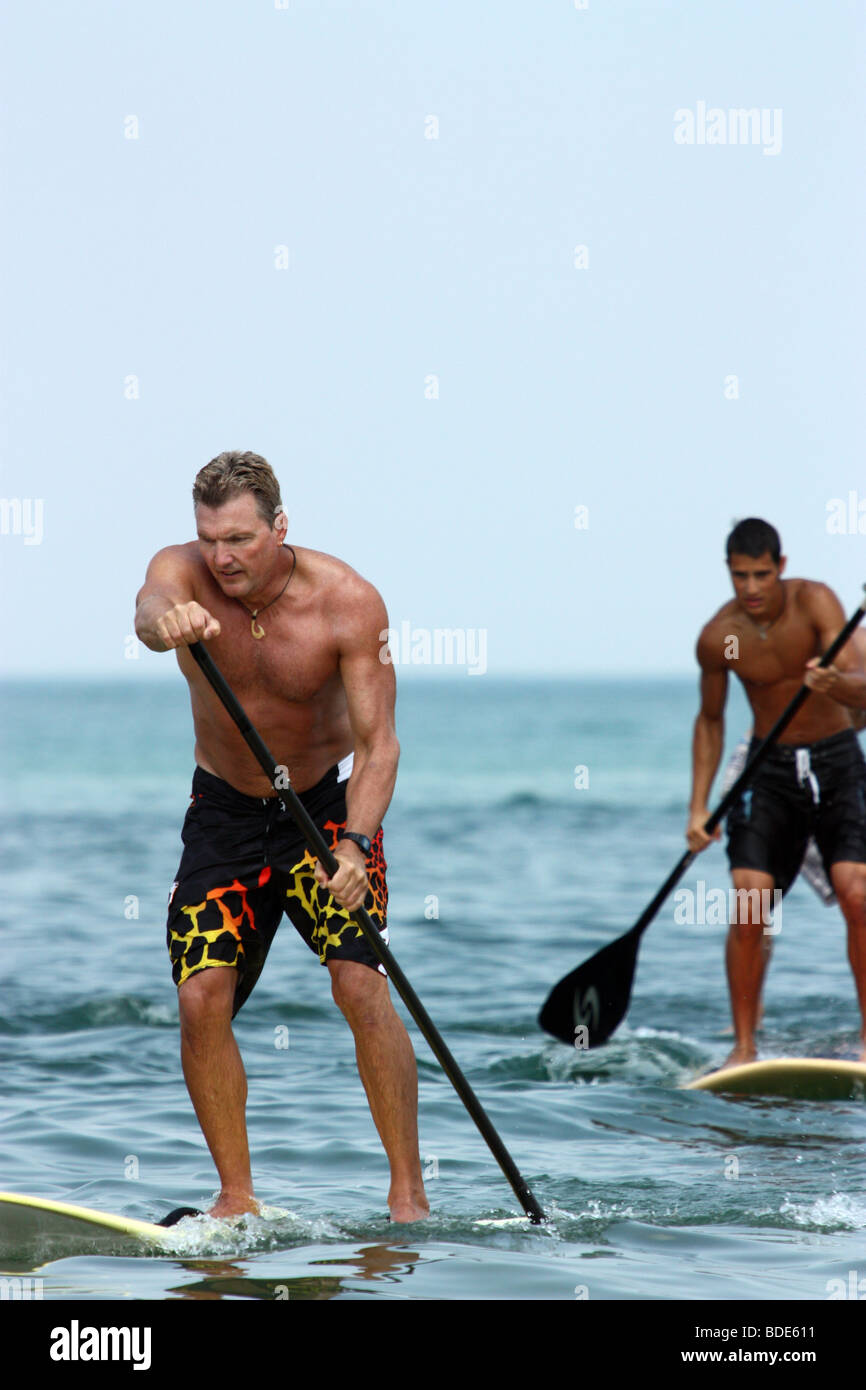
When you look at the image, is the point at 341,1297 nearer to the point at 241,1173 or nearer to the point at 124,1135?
the point at 241,1173

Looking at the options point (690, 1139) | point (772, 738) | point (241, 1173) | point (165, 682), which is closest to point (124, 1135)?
point (241, 1173)

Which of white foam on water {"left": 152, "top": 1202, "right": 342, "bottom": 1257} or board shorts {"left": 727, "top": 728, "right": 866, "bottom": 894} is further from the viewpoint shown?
board shorts {"left": 727, "top": 728, "right": 866, "bottom": 894}

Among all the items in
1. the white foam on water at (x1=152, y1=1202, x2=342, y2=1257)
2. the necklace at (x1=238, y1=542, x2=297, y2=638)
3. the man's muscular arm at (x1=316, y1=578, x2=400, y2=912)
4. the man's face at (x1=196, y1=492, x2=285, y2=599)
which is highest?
the man's face at (x1=196, y1=492, x2=285, y2=599)

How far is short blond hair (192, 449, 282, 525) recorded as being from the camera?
4.38 meters

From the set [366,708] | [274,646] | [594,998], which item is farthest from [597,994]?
[274,646]

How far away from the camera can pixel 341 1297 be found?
12.7 ft

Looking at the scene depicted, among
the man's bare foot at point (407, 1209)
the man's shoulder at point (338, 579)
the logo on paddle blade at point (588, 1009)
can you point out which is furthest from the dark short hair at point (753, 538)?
the man's bare foot at point (407, 1209)

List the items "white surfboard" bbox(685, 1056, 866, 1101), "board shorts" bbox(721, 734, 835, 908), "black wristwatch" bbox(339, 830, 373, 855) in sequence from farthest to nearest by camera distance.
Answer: "board shorts" bbox(721, 734, 835, 908) → "white surfboard" bbox(685, 1056, 866, 1101) → "black wristwatch" bbox(339, 830, 373, 855)

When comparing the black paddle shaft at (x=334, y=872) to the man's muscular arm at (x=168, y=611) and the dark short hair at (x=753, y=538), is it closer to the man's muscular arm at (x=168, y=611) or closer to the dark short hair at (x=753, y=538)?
the man's muscular arm at (x=168, y=611)

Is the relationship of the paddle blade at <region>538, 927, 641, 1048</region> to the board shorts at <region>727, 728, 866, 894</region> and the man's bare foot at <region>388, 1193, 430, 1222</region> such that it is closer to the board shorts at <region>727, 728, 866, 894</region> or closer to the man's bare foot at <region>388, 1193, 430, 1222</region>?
the board shorts at <region>727, 728, 866, 894</region>

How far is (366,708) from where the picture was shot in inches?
180

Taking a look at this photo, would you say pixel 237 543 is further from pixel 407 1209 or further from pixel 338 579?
pixel 407 1209

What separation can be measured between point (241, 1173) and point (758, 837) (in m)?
3.75

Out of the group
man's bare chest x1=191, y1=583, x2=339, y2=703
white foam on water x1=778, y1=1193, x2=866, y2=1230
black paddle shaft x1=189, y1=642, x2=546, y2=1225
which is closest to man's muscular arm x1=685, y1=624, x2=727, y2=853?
white foam on water x1=778, y1=1193, x2=866, y2=1230
